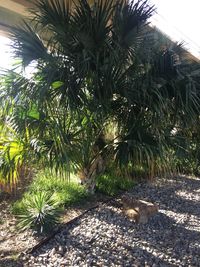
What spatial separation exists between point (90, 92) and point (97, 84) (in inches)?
7.2

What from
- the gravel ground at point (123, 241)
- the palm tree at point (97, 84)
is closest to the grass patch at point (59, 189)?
the gravel ground at point (123, 241)

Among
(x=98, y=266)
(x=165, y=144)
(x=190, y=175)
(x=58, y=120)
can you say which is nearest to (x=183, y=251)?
(x=98, y=266)

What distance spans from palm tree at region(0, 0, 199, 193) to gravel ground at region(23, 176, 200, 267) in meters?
0.90

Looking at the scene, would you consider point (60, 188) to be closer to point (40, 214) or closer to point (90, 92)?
point (40, 214)

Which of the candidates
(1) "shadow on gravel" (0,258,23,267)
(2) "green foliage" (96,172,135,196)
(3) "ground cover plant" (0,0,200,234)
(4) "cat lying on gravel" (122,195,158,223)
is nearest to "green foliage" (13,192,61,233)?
(3) "ground cover plant" (0,0,200,234)

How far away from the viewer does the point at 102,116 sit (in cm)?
→ 446

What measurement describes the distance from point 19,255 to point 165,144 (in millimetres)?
2514

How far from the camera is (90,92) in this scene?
14.9ft

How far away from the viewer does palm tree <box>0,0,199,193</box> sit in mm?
4277

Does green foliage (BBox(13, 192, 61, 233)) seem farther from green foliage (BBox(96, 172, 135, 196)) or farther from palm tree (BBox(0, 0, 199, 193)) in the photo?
green foliage (BBox(96, 172, 135, 196))

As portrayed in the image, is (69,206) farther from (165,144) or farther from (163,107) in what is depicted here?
(163,107)

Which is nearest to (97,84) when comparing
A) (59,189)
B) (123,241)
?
(59,189)

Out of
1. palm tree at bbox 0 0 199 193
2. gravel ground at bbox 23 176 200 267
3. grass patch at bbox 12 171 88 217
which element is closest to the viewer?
gravel ground at bbox 23 176 200 267

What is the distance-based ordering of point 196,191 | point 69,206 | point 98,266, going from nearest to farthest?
1. point 98,266
2. point 69,206
3. point 196,191
